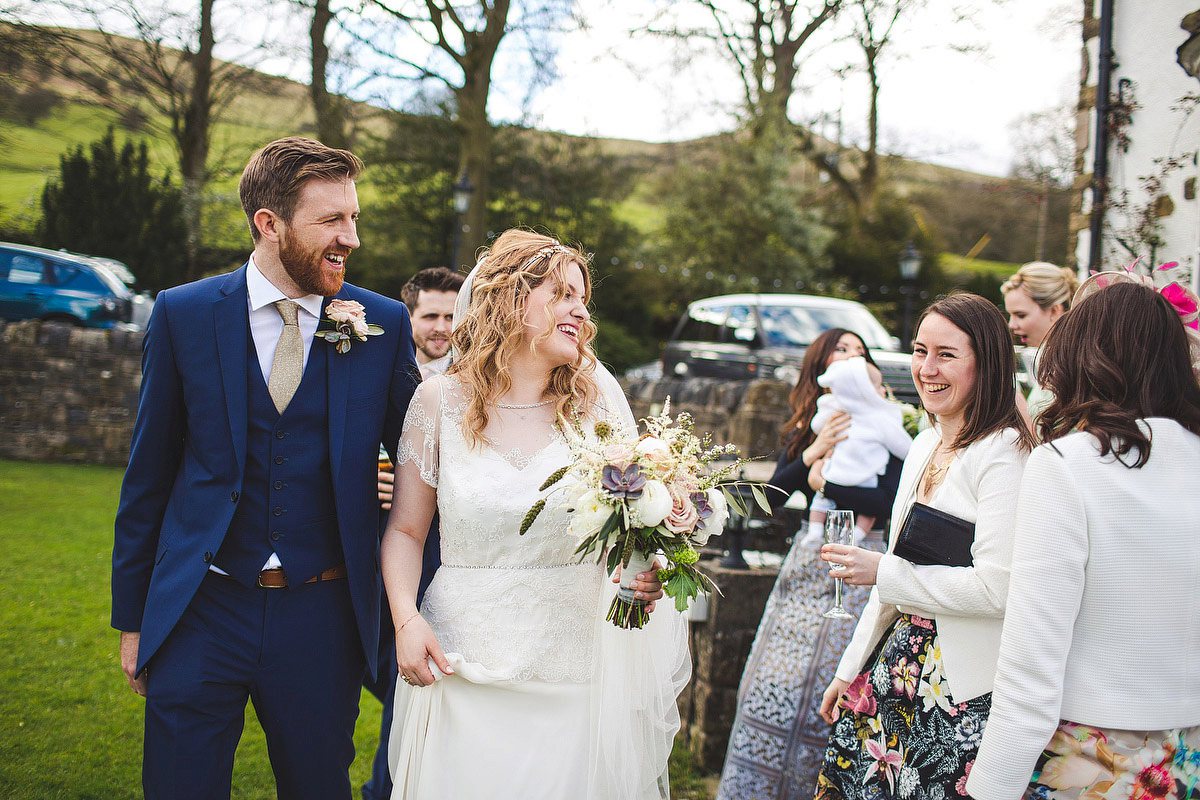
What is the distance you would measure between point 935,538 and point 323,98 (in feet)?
59.0

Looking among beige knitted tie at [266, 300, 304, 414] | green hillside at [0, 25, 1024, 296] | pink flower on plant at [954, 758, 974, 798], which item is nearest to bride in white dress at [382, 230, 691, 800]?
beige knitted tie at [266, 300, 304, 414]

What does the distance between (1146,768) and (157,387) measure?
2756mm

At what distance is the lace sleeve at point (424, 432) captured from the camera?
265 cm

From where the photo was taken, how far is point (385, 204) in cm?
2180

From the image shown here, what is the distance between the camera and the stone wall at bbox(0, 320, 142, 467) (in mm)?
11836

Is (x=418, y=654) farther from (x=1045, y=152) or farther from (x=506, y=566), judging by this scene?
(x=1045, y=152)

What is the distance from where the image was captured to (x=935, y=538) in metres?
2.51

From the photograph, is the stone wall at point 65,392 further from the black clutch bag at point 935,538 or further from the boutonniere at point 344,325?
the black clutch bag at point 935,538

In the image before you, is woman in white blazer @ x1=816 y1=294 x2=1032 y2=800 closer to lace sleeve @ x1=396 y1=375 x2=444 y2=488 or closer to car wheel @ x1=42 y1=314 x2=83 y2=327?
lace sleeve @ x1=396 y1=375 x2=444 y2=488

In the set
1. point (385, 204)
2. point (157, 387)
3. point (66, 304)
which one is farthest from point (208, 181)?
point (157, 387)

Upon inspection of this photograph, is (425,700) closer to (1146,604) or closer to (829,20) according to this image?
(1146,604)

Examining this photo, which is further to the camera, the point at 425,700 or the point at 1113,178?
the point at 1113,178

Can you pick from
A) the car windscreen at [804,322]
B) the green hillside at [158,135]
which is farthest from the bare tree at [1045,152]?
the car windscreen at [804,322]

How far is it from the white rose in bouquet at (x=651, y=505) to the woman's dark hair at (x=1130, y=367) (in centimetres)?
96
